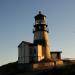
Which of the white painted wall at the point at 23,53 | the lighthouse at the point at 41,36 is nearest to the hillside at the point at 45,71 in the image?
the white painted wall at the point at 23,53

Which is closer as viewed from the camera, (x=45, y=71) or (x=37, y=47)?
(x=45, y=71)

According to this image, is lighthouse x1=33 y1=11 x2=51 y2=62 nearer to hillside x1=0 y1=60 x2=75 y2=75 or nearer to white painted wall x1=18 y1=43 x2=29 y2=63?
white painted wall x1=18 y1=43 x2=29 y2=63

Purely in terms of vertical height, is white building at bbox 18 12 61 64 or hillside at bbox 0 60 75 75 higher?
white building at bbox 18 12 61 64

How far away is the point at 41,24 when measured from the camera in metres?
50.4

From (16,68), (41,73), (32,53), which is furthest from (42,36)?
(41,73)

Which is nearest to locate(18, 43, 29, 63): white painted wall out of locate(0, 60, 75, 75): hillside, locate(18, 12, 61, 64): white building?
locate(18, 12, 61, 64): white building

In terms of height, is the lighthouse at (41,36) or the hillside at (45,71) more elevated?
the lighthouse at (41,36)

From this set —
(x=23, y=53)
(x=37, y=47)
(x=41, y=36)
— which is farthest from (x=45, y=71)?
(x=41, y=36)

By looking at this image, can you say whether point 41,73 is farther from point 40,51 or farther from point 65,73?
point 40,51

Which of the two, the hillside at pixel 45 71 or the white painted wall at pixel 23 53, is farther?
the white painted wall at pixel 23 53

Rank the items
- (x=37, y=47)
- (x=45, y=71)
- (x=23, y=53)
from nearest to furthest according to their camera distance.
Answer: (x=45, y=71)
(x=37, y=47)
(x=23, y=53)

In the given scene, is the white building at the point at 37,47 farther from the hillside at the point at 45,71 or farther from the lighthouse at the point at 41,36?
the hillside at the point at 45,71

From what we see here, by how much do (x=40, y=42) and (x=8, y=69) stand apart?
30.8ft

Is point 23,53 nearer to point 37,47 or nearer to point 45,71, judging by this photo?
point 37,47
